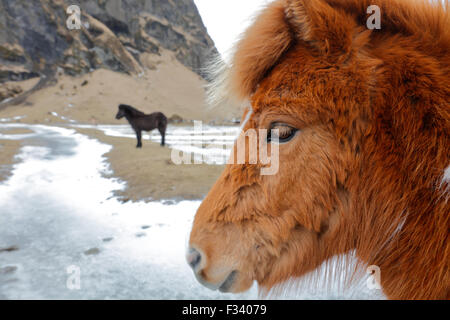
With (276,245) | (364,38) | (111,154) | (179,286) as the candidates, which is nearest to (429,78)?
(364,38)

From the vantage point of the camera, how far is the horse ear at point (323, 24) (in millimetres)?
945

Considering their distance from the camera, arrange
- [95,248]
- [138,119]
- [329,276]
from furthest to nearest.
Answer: [138,119]
[95,248]
[329,276]

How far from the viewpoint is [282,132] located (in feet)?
3.24

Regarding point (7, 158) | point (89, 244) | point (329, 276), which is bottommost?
point (89, 244)

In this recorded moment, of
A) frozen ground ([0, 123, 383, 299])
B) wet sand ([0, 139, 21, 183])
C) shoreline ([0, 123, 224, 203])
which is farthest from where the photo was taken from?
wet sand ([0, 139, 21, 183])

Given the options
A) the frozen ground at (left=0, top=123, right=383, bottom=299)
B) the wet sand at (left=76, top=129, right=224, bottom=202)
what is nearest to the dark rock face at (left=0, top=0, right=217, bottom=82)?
the wet sand at (left=76, top=129, right=224, bottom=202)

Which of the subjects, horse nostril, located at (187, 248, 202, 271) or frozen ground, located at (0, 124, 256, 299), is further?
frozen ground, located at (0, 124, 256, 299)

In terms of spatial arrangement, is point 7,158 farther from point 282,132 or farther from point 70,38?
point 70,38

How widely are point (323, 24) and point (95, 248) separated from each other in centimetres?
373

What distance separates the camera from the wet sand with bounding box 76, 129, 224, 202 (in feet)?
18.2

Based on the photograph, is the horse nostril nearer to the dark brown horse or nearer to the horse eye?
the horse eye

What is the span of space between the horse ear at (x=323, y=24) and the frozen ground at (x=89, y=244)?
1074mm

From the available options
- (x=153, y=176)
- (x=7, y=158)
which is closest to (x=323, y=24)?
(x=153, y=176)

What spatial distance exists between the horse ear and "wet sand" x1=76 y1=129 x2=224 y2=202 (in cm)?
475
